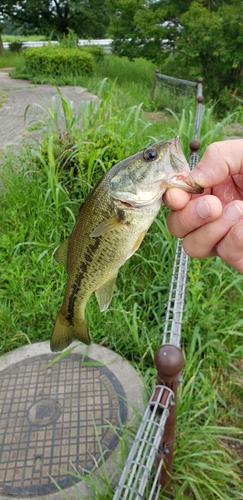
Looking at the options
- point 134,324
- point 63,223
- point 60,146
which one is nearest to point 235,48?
point 60,146

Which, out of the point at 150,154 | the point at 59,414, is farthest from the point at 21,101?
the point at 150,154

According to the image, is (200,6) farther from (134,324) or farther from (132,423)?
(132,423)

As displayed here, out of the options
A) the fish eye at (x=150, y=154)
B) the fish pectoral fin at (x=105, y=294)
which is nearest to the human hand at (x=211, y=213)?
the fish eye at (x=150, y=154)

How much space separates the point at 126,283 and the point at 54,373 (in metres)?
0.90

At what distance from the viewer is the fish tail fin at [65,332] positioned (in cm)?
188

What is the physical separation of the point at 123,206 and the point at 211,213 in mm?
292

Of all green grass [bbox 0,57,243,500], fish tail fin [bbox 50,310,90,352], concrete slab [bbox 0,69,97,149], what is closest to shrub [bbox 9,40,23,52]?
concrete slab [bbox 0,69,97,149]

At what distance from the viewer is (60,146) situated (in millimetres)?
3848

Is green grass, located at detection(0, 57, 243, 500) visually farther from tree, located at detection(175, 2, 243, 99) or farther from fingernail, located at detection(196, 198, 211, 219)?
tree, located at detection(175, 2, 243, 99)

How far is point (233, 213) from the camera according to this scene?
1.48m

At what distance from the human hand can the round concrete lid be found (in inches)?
41.1

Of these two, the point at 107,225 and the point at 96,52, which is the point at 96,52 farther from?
the point at 107,225

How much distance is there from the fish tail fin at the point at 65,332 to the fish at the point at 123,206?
36 cm

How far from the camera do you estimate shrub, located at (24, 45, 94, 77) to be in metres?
11.3
